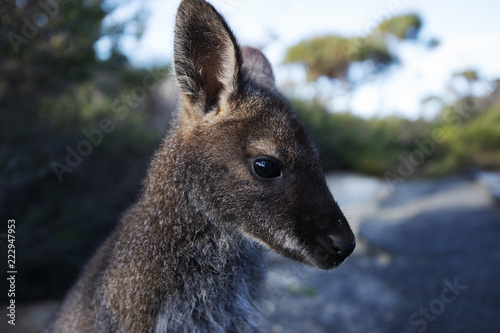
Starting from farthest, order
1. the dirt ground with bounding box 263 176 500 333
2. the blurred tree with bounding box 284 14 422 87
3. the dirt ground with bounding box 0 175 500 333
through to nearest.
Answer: the blurred tree with bounding box 284 14 422 87, the dirt ground with bounding box 263 176 500 333, the dirt ground with bounding box 0 175 500 333

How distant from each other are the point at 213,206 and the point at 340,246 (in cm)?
70

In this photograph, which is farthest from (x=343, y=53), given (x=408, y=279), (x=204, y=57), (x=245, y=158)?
(x=245, y=158)

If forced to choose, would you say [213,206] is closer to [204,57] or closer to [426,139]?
[204,57]

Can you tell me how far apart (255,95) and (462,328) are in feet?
12.9

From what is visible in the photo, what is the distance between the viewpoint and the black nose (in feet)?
6.56

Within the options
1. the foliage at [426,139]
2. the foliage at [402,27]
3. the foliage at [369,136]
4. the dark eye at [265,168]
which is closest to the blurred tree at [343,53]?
the foliage at [402,27]

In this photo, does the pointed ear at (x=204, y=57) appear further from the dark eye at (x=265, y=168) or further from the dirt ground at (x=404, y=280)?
the dirt ground at (x=404, y=280)

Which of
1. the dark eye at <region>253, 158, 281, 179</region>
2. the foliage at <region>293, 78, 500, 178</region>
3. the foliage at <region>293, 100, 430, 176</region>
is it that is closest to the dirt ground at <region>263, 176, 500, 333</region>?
the dark eye at <region>253, 158, 281, 179</region>

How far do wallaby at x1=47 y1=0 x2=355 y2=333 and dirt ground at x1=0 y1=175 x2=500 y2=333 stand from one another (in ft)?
1.95

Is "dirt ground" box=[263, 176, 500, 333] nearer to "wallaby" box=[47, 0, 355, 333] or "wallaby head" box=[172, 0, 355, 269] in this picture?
"wallaby" box=[47, 0, 355, 333]

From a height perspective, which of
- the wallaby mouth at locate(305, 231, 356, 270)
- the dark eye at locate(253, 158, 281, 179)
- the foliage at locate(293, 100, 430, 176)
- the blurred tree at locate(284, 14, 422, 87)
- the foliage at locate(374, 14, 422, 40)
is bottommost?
the foliage at locate(293, 100, 430, 176)

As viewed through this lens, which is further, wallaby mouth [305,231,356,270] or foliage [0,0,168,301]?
foliage [0,0,168,301]

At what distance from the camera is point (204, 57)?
7.34ft

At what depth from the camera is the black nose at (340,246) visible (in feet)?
6.56
